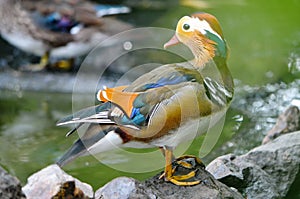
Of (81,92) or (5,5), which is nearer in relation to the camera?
(81,92)

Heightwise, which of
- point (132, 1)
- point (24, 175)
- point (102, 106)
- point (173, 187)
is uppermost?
point (102, 106)

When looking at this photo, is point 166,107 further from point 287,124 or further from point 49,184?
point 287,124

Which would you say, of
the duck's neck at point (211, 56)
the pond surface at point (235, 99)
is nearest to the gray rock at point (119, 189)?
the duck's neck at point (211, 56)

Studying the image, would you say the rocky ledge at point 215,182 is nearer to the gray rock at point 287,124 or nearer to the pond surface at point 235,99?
the pond surface at point 235,99

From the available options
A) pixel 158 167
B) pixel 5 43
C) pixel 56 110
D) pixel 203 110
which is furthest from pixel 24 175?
pixel 5 43

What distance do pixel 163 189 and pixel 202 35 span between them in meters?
0.78

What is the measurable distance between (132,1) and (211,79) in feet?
17.3

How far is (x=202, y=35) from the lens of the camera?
3.36 metres

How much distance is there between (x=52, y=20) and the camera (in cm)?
642

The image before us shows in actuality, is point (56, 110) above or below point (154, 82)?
below

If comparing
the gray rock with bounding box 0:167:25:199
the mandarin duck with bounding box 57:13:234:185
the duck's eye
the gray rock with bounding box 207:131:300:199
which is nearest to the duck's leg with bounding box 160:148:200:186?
the mandarin duck with bounding box 57:13:234:185

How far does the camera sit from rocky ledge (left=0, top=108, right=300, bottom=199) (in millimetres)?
3255

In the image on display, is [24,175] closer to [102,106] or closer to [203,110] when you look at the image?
[102,106]

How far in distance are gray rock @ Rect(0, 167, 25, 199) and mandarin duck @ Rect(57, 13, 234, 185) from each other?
1.51ft
